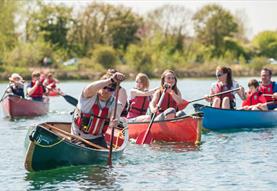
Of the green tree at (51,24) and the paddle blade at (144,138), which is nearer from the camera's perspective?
the paddle blade at (144,138)

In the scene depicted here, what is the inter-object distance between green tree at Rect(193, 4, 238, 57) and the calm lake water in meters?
59.2

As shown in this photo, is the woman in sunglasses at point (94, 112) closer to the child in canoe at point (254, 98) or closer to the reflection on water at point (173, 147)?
the reflection on water at point (173, 147)

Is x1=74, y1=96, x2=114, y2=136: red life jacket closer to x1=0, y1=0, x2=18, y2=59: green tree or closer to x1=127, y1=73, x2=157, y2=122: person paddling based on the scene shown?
x1=127, y1=73, x2=157, y2=122: person paddling

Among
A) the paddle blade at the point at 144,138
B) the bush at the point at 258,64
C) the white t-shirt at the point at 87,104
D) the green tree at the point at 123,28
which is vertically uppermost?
the green tree at the point at 123,28

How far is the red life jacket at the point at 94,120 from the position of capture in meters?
10.7

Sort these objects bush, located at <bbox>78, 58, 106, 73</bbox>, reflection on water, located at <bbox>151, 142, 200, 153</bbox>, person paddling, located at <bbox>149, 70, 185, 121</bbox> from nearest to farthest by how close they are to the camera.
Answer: reflection on water, located at <bbox>151, 142, 200, 153</bbox> < person paddling, located at <bbox>149, 70, 185, 121</bbox> < bush, located at <bbox>78, 58, 106, 73</bbox>

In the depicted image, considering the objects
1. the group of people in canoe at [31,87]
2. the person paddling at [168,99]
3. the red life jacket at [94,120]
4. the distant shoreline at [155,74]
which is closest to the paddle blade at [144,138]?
the person paddling at [168,99]

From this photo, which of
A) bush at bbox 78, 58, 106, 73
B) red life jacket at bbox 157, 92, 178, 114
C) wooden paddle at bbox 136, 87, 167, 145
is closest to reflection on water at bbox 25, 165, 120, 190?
wooden paddle at bbox 136, 87, 167, 145

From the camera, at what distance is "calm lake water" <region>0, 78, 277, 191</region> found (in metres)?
10.0

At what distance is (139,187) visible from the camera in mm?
9883

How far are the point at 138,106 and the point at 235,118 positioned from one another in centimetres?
237

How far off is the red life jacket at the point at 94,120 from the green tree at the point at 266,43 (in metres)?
65.4

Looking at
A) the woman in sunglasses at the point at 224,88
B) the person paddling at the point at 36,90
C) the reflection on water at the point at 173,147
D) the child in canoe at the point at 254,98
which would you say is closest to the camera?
the reflection on water at the point at 173,147

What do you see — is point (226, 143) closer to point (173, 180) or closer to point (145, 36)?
point (173, 180)
